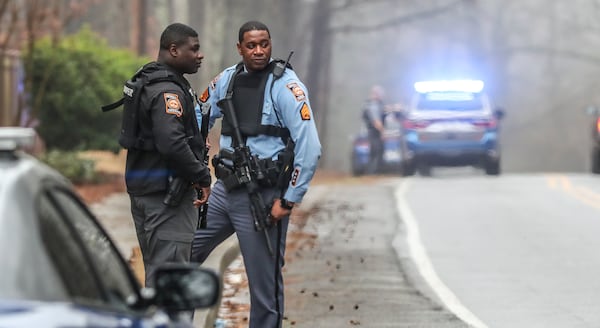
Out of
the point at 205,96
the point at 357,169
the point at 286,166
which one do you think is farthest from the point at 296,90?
the point at 357,169

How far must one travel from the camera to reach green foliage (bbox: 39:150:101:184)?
72.5 feet

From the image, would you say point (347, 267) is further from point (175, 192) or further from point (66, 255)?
point (66, 255)

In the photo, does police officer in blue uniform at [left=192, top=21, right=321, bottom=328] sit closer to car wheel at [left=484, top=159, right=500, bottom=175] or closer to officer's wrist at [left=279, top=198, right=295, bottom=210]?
officer's wrist at [left=279, top=198, right=295, bottom=210]

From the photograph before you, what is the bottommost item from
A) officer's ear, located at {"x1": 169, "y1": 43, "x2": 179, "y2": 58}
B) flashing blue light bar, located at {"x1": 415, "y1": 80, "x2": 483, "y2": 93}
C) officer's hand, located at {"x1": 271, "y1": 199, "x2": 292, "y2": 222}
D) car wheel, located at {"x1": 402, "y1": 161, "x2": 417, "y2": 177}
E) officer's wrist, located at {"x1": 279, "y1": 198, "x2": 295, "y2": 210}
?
car wheel, located at {"x1": 402, "y1": 161, "x2": 417, "y2": 177}

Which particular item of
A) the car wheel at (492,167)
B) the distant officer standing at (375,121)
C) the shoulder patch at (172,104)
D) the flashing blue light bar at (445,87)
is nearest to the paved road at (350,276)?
the shoulder patch at (172,104)

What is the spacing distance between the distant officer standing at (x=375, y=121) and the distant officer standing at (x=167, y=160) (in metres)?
23.9

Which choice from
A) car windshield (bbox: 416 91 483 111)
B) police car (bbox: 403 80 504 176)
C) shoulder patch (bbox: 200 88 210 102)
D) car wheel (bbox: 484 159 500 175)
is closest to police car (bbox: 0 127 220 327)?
shoulder patch (bbox: 200 88 210 102)

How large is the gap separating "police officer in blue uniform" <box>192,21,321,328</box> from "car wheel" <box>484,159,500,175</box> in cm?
2251

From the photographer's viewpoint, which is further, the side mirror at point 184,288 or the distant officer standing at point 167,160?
the distant officer standing at point 167,160

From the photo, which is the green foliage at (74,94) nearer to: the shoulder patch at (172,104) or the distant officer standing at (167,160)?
the distant officer standing at (167,160)

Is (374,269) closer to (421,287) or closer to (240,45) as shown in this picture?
(421,287)

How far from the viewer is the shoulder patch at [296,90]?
7.57 meters

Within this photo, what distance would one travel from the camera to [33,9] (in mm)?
20344

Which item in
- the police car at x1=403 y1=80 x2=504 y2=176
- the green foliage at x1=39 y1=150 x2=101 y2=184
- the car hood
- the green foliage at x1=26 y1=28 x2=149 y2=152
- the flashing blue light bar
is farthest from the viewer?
the flashing blue light bar
